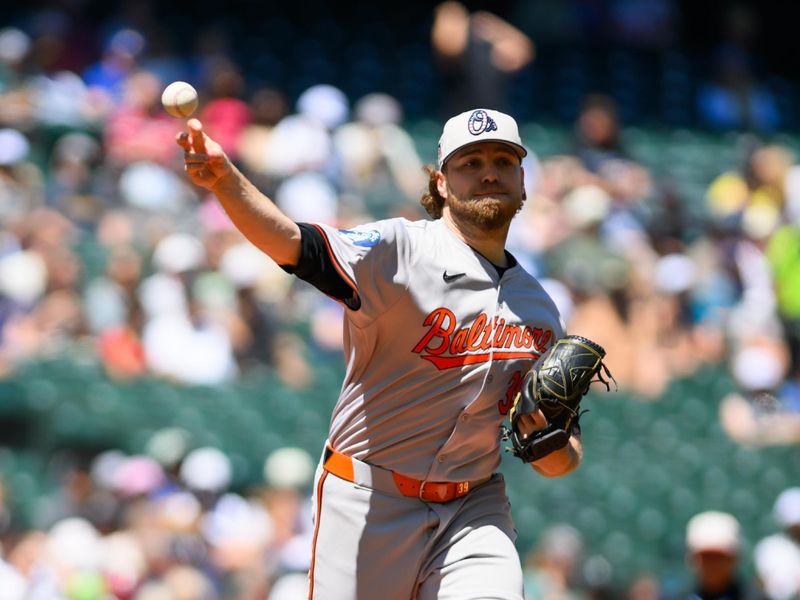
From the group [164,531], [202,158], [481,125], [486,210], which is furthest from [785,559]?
[202,158]

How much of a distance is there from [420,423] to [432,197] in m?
0.75

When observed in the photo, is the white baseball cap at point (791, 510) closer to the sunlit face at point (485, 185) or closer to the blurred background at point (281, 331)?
the blurred background at point (281, 331)

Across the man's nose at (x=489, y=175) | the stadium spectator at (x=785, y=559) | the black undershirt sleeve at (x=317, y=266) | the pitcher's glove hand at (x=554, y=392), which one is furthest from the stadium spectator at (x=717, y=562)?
the black undershirt sleeve at (x=317, y=266)

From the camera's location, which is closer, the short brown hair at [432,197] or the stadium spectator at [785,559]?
the short brown hair at [432,197]

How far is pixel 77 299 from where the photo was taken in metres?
9.12

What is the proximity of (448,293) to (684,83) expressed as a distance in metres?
10.8

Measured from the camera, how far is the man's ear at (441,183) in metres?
4.24

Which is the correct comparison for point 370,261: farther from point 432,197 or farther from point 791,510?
point 791,510

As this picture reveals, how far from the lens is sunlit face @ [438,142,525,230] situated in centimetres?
409

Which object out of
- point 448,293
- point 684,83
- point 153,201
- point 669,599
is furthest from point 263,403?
point 684,83

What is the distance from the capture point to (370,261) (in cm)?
388

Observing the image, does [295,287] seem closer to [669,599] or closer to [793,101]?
[669,599]

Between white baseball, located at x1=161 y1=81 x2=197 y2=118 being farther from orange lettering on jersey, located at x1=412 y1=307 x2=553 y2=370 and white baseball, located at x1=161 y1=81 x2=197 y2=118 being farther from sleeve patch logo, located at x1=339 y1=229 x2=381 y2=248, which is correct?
orange lettering on jersey, located at x1=412 y1=307 x2=553 y2=370

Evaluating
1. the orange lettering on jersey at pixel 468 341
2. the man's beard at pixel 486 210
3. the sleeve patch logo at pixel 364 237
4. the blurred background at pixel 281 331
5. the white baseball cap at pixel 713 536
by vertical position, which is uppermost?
the blurred background at pixel 281 331
